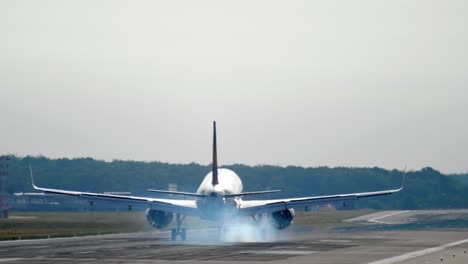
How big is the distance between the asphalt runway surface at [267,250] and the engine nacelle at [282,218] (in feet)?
3.79

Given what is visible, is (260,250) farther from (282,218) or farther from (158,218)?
(158,218)

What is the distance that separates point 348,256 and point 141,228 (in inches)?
1653

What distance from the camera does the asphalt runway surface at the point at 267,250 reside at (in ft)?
163

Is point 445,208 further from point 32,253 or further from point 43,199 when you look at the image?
point 32,253

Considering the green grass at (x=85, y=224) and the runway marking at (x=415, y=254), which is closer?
the runway marking at (x=415, y=254)

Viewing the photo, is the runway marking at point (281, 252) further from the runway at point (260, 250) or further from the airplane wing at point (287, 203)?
the airplane wing at point (287, 203)

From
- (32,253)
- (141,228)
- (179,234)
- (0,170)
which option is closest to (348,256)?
(32,253)

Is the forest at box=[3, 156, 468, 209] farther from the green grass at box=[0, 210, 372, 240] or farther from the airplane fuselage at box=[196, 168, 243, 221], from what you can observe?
the airplane fuselage at box=[196, 168, 243, 221]

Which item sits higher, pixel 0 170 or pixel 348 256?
pixel 0 170

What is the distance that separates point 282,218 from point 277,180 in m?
66.9

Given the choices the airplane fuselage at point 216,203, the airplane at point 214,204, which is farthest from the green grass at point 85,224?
the airplane fuselage at point 216,203

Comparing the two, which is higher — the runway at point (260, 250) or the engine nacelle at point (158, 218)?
the engine nacelle at point (158, 218)

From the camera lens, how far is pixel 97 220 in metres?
96.4

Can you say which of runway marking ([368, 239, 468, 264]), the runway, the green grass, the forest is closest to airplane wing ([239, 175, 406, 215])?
the runway
